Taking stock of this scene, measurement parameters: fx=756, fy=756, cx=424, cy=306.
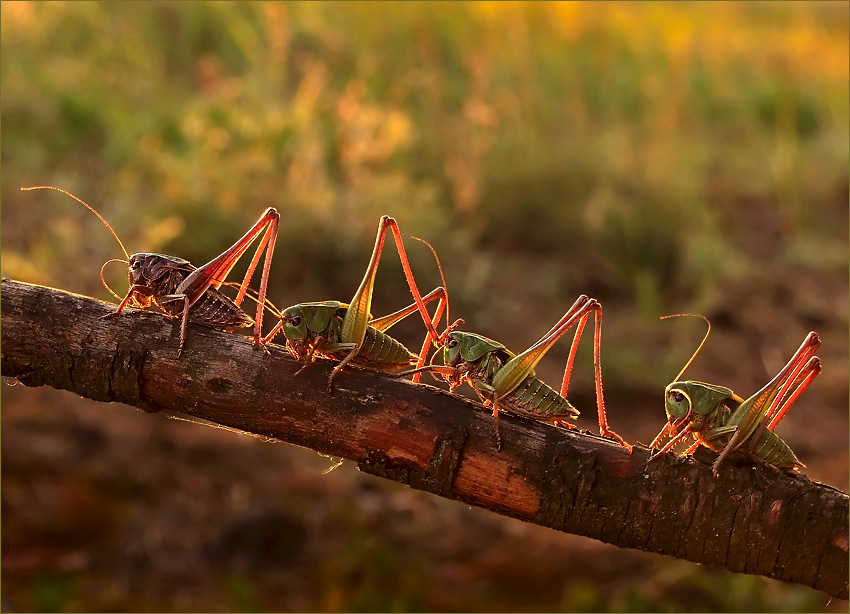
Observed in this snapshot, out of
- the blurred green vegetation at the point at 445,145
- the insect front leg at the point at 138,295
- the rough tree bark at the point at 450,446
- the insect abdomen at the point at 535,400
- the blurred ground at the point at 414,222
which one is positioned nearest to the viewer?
the rough tree bark at the point at 450,446

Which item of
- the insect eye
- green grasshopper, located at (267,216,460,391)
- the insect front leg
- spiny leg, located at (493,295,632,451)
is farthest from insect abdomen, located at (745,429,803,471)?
the insect front leg

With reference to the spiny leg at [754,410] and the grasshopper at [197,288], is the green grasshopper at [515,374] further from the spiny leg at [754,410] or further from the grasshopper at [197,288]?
the grasshopper at [197,288]

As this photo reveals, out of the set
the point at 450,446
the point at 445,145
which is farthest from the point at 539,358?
the point at 445,145

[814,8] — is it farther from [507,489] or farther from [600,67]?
[507,489]

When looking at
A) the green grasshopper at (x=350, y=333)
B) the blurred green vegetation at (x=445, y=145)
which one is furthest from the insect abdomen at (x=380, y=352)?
the blurred green vegetation at (x=445, y=145)

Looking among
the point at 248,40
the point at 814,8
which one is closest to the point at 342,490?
the point at 248,40

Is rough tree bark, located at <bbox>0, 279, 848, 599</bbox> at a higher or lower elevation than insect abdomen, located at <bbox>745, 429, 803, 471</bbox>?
lower

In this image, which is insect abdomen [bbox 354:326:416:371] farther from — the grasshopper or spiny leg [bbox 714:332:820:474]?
spiny leg [bbox 714:332:820:474]
